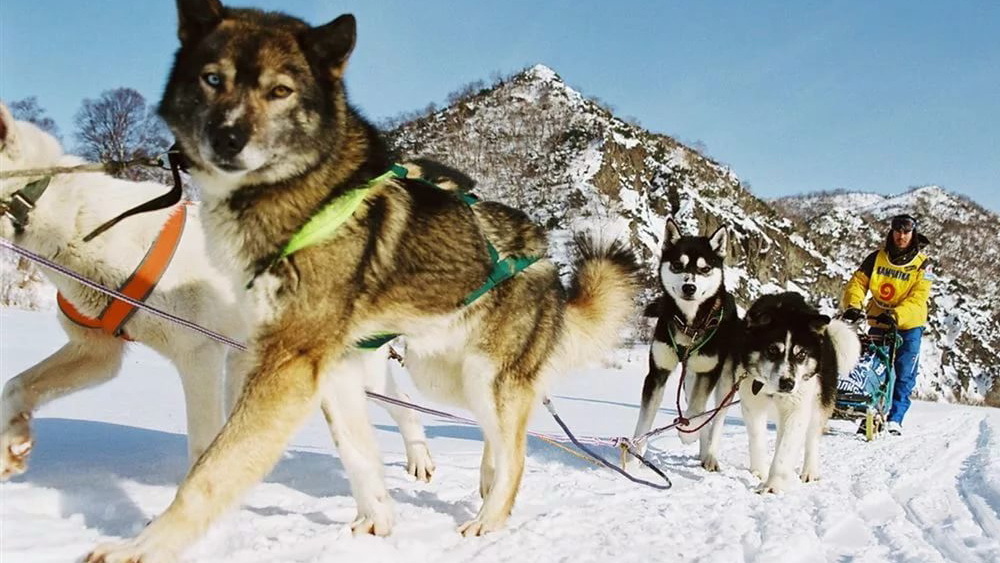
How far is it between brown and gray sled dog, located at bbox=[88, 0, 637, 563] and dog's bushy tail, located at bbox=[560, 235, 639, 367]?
0.63m

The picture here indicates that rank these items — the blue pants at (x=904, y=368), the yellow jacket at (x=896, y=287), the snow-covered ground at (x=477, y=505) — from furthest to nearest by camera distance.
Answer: the blue pants at (x=904, y=368) < the yellow jacket at (x=896, y=287) < the snow-covered ground at (x=477, y=505)

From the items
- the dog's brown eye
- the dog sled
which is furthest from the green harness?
the dog sled

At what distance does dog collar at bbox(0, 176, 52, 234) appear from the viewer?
264 centimetres

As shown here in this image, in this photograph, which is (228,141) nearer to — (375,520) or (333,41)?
(333,41)

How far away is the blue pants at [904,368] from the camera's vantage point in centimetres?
748

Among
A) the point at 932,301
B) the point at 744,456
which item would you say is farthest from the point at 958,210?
the point at 744,456

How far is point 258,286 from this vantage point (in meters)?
2.25

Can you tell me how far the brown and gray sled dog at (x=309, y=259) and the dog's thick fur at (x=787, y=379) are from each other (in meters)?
2.39

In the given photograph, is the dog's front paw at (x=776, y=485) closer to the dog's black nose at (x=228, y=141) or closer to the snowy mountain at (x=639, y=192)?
the dog's black nose at (x=228, y=141)

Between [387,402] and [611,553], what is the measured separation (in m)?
1.46

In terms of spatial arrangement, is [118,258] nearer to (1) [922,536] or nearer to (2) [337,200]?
(2) [337,200]

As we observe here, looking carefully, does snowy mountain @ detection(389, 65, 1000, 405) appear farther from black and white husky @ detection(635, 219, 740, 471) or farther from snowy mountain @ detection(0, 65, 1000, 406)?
black and white husky @ detection(635, 219, 740, 471)

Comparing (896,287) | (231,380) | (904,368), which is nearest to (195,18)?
(231,380)

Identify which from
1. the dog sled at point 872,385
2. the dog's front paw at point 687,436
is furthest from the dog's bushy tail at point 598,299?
the dog sled at point 872,385
